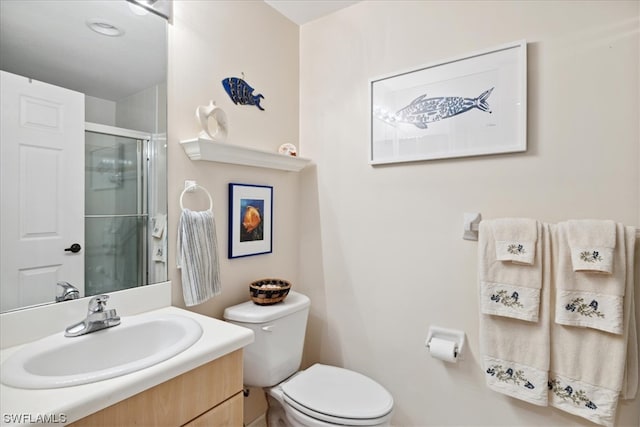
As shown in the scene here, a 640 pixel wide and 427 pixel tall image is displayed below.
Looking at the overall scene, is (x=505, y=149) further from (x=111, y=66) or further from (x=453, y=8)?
(x=111, y=66)

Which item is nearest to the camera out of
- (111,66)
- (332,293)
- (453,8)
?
(111,66)

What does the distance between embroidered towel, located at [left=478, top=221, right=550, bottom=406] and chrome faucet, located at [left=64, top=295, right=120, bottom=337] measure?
4.63 feet

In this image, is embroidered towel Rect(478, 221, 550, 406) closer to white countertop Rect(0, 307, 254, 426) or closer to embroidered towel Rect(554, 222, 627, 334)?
embroidered towel Rect(554, 222, 627, 334)

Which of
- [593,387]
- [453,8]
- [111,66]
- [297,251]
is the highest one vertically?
[453,8]

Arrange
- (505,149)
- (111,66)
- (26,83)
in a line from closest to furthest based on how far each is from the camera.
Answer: (26,83) → (111,66) → (505,149)

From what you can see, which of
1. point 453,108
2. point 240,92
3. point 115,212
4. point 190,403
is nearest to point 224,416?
point 190,403

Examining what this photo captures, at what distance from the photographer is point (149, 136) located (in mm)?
1316

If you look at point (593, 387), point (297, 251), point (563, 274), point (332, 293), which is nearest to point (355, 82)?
point (297, 251)

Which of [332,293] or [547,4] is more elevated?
[547,4]

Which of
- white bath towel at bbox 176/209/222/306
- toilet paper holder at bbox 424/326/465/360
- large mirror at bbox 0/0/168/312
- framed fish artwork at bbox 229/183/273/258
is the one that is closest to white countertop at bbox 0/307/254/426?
large mirror at bbox 0/0/168/312

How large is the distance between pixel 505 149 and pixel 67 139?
1673mm

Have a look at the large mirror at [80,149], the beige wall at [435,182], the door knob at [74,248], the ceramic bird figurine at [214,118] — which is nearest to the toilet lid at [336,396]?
the beige wall at [435,182]

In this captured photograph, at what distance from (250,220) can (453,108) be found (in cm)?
114

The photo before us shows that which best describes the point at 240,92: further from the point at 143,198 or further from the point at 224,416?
the point at 224,416
